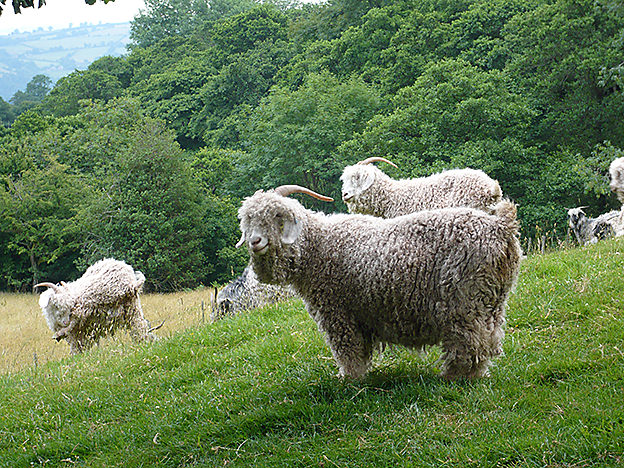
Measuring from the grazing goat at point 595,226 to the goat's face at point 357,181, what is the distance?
14.8 feet

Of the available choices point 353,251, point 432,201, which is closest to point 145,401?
point 353,251

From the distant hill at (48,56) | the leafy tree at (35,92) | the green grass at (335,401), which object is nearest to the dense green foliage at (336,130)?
the green grass at (335,401)

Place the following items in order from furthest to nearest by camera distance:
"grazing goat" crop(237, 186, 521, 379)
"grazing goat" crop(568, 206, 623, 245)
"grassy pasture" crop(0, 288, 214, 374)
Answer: "grassy pasture" crop(0, 288, 214, 374) → "grazing goat" crop(568, 206, 623, 245) → "grazing goat" crop(237, 186, 521, 379)

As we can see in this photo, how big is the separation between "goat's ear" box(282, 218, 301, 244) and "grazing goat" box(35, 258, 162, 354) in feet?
18.7

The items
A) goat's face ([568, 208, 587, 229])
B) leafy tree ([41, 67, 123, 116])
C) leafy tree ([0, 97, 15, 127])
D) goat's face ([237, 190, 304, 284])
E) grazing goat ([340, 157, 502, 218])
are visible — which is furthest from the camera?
leafy tree ([0, 97, 15, 127])

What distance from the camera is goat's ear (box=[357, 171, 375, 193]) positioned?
930 centimetres

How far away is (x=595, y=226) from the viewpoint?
39.4 ft

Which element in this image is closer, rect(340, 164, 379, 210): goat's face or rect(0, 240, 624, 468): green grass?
rect(0, 240, 624, 468): green grass

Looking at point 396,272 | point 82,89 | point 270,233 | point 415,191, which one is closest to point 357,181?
point 415,191

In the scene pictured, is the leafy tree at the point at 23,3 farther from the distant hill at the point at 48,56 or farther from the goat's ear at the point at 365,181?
the distant hill at the point at 48,56

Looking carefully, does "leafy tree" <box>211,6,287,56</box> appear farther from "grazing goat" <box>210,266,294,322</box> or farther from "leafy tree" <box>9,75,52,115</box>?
"grazing goat" <box>210,266,294,322</box>

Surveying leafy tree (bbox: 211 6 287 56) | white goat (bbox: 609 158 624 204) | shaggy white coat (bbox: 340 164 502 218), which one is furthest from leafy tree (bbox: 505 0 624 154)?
leafy tree (bbox: 211 6 287 56)

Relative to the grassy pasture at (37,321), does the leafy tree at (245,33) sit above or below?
above

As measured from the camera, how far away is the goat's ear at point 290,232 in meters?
4.97
